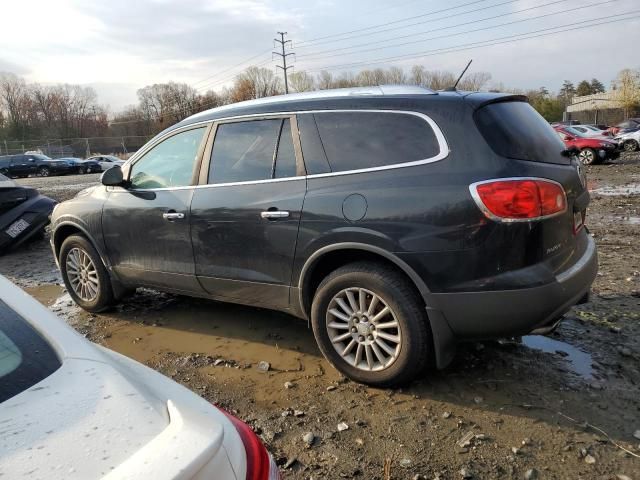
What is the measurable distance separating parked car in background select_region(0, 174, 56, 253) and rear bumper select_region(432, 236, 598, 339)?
7.54 metres

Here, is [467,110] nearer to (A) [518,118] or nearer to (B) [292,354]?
(A) [518,118]

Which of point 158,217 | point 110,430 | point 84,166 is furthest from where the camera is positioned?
point 84,166

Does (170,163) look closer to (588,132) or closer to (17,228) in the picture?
(17,228)

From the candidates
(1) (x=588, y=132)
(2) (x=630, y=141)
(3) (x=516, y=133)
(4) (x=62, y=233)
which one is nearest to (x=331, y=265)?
(3) (x=516, y=133)

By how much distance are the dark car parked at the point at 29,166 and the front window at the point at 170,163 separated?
32820 mm

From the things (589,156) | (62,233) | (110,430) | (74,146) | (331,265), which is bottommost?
(589,156)

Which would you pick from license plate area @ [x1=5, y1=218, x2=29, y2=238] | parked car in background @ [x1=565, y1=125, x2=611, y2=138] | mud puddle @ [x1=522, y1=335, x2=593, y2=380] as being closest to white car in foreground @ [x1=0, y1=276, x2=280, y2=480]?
mud puddle @ [x1=522, y1=335, x2=593, y2=380]

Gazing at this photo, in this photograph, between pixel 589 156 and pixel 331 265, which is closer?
pixel 331 265

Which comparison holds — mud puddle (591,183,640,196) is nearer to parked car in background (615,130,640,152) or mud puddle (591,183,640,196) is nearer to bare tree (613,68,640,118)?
parked car in background (615,130,640,152)

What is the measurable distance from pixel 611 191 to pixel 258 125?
1086cm

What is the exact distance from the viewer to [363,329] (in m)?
3.34

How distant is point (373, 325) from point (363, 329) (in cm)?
8

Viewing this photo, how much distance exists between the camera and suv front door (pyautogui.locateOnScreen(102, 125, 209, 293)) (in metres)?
4.23

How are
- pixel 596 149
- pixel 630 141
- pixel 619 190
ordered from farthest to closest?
pixel 630 141 < pixel 596 149 < pixel 619 190
